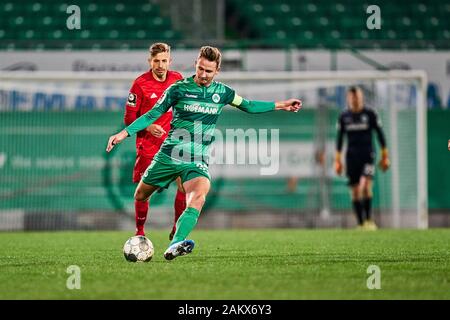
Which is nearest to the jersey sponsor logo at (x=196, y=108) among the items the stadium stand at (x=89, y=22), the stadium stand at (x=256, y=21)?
the stadium stand at (x=256, y=21)

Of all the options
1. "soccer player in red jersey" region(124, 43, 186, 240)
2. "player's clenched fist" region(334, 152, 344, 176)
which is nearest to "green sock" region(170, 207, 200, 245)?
"soccer player in red jersey" region(124, 43, 186, 240)

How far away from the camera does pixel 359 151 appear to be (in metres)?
14.4

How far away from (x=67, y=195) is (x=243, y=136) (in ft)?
10.9

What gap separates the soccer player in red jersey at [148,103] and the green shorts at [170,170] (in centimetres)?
122

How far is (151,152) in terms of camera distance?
9.63 m

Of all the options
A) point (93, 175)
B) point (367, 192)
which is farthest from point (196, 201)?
point (93, 175)

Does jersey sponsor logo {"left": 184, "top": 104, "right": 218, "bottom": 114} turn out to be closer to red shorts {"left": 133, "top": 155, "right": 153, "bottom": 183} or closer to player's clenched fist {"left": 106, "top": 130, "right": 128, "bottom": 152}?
player's clenched fist {"left": 106, "top": 130, "right": 128, "bottom": 152}

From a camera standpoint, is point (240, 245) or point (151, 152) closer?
point (151, 152)

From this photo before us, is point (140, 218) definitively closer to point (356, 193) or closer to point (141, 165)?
point (141, 165)

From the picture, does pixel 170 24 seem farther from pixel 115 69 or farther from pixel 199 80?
pixel 199 80

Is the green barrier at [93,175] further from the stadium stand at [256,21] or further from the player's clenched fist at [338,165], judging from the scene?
the stadium stand at [256,21]

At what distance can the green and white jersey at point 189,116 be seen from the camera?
7949 millimetres

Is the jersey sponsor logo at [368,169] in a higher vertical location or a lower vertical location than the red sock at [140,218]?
higher

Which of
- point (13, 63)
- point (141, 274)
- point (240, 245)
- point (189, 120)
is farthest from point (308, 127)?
point (141, 274)
